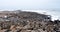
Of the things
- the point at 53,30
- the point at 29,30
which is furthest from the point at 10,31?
the point at 53,30

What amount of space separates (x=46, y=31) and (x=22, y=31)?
4.59 feet

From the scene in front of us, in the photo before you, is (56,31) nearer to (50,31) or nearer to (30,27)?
A: (50,31)

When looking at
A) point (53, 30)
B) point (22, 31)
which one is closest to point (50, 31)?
point (53, 30)

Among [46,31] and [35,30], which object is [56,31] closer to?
[46,31]

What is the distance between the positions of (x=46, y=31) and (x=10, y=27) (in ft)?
7.08

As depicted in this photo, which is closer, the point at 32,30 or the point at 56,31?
the point at 32,30

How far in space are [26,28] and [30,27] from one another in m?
0.25

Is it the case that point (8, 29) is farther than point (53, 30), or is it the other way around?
point (53, 30)

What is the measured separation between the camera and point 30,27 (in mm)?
10430

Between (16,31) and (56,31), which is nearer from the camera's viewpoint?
(16,31)

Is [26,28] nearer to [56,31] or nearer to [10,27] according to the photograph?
[10,27]

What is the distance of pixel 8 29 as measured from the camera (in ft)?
34.1

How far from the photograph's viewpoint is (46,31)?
405 inches

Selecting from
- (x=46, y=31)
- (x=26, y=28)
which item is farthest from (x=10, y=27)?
(x=46, y=31)
